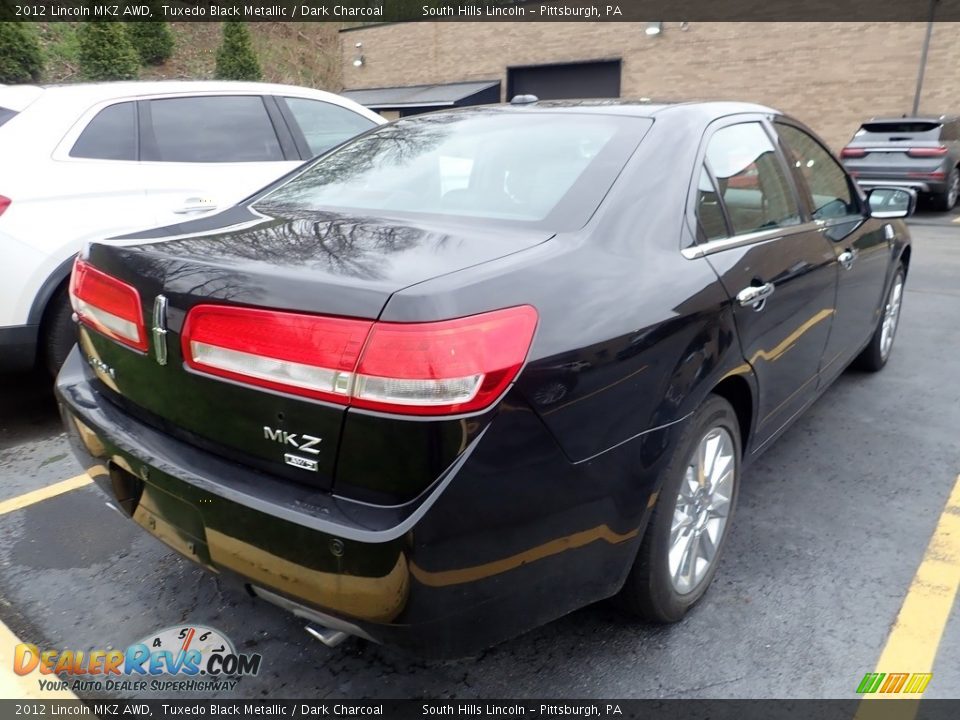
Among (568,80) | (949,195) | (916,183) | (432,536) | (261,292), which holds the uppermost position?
(568,80)

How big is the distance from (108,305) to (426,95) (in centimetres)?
2154

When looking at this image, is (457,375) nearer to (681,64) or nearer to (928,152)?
(928,152)

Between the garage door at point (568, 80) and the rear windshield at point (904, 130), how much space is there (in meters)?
7.83

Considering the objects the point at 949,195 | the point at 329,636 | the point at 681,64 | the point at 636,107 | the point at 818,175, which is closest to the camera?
the point at 329,636

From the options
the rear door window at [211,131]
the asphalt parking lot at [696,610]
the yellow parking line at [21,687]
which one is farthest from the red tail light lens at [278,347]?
the rear door window at [211,131]

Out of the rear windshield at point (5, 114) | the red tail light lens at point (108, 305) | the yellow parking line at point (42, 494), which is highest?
the rear windshield at point (5, 114)

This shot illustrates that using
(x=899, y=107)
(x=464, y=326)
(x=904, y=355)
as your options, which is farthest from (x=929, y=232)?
(x=464, y=326)

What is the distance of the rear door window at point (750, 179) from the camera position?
8.45 ft

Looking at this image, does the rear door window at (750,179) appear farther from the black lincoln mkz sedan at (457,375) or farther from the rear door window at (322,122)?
the rear door window at (322,122)

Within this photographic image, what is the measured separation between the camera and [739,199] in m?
2.63

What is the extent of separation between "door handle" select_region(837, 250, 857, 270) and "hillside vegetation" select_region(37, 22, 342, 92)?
2609 cm

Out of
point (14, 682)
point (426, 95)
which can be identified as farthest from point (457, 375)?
point (426, 95)

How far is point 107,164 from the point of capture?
13.1 ft

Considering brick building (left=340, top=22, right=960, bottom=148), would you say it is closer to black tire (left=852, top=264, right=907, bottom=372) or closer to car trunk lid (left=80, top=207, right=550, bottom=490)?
black tire (left=852, top=264, right=907, bottom=372)
